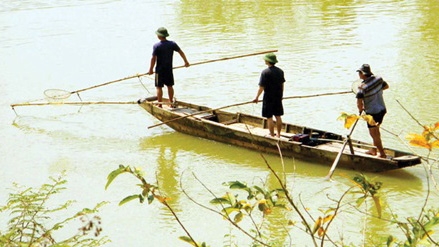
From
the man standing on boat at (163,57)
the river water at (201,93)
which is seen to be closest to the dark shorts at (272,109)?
the river water at (201,93)

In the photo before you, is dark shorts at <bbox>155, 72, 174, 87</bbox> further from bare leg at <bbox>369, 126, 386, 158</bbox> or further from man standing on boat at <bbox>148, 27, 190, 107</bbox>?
bare leg at <bbox>369, 126, 386, 158</bbox>

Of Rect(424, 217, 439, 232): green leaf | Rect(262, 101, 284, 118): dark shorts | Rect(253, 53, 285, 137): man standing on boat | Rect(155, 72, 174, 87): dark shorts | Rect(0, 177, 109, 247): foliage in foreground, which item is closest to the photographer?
Rect(424, 217, 439, 232): green leaf

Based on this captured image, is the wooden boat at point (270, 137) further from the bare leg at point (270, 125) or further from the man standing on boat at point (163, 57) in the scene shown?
the man standing on boat at point (163, 57)

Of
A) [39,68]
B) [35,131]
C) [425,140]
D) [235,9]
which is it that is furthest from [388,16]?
[425,140]

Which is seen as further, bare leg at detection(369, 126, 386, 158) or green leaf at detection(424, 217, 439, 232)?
bare leg at detection(369, 126, 386, 158)

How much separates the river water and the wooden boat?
0.56 ft

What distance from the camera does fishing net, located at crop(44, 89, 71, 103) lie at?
12.5m

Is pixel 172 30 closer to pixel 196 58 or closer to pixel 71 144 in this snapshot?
pixel 196 58

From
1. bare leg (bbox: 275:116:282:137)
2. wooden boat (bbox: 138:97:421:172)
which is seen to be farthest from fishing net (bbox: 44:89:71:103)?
bare leg (bbox: 275:116:282:137)

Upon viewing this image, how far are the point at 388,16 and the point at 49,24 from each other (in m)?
11.6

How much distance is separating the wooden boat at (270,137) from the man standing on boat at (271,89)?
29cm

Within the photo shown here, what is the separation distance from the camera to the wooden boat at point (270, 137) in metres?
8.71

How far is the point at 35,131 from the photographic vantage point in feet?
41.1

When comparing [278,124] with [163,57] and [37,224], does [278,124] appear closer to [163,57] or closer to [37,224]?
[163,57]
